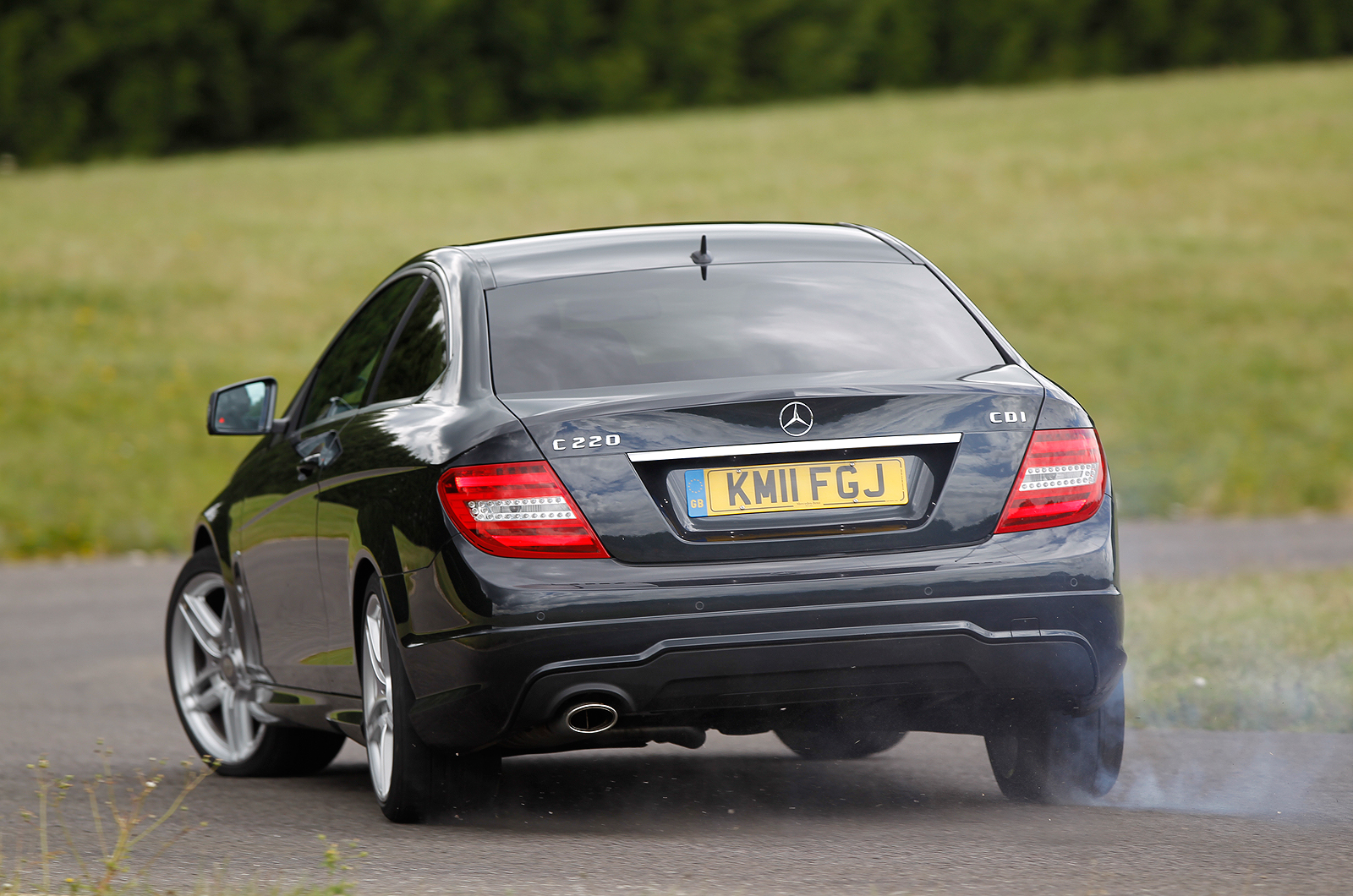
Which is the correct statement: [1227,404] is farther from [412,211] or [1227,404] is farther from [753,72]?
[753,72]

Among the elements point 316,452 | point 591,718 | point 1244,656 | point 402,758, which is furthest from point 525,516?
point 1244,656

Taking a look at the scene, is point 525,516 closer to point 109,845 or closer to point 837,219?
point 109,845

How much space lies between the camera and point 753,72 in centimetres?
4484

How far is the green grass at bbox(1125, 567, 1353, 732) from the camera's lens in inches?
294

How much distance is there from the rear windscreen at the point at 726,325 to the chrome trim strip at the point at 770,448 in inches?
14.5

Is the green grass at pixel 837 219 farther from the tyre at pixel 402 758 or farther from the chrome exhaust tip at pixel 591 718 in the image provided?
the chrome exhaust tip at pixel 591 718

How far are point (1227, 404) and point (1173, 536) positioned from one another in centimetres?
622

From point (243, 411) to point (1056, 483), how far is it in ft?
9.86

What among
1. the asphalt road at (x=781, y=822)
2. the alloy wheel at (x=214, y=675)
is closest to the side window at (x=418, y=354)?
the asphalt road at (x=781, y=822)

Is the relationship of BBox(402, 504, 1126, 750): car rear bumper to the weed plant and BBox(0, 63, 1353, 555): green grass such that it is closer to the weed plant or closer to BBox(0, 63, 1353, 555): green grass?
the weed plant

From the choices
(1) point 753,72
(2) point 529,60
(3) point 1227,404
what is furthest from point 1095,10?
(3) point 1227,404

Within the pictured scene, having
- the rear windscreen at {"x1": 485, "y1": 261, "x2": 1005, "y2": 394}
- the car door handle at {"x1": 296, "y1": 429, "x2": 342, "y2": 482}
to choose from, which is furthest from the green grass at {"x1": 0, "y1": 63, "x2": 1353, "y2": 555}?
the rear windscreen at {"x1": 485, "y1": 261, "x2": 1005, "y2": 394}

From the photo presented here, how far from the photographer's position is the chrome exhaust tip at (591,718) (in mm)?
4980

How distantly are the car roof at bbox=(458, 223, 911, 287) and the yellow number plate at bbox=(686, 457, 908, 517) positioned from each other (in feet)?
3.48
